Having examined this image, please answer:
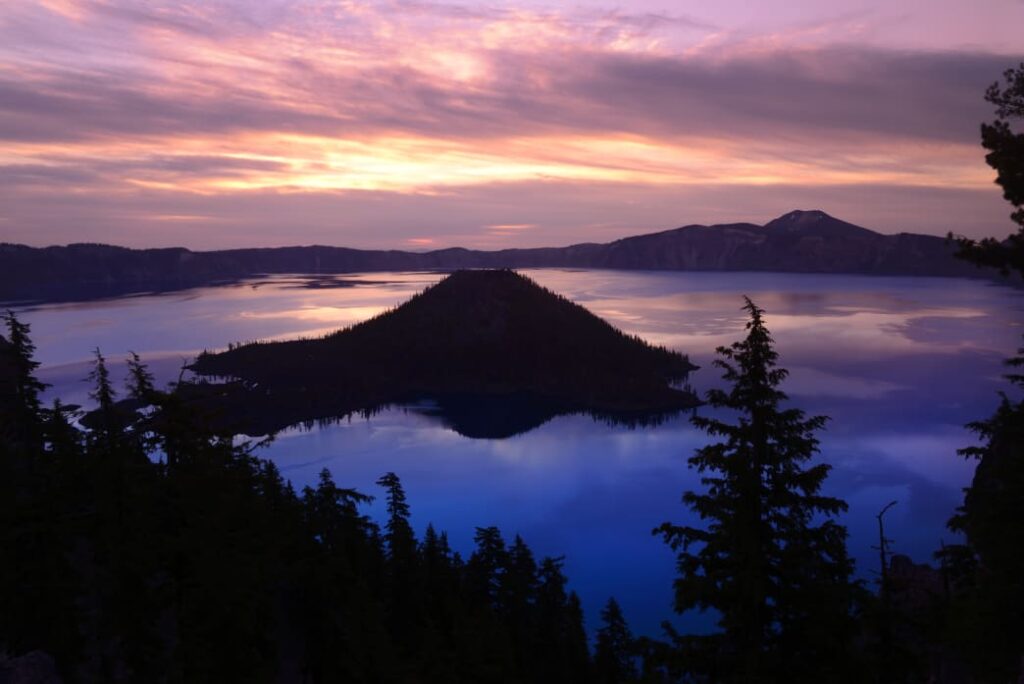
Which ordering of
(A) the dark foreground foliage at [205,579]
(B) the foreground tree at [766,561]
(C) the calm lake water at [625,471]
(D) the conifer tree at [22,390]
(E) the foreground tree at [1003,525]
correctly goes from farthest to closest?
(C) the calm lake water at [625,471] → (D) the conifer tree at [22,390] → (A) the dark foreground foliage at [205,579] → (E) the foreground tree at [1003,525] → (B) the foreground tree at [766,561]

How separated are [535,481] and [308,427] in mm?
70309

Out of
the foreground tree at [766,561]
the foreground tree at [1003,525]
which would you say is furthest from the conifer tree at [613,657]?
the foreground tree at [766,561]

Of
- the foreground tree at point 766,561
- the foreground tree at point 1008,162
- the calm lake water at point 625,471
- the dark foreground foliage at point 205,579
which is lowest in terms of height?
the calm lake water at point 625,471

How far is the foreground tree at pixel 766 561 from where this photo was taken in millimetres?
14531

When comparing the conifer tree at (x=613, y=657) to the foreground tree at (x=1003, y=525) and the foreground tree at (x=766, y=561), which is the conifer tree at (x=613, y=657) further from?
the foreground tree at (x=766, y=561)

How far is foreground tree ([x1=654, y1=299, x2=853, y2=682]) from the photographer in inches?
572

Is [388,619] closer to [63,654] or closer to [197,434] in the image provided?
[63,654]

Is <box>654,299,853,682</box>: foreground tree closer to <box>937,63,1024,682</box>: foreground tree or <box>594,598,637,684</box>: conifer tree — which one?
<box>937,63,1024,682</box>: foreground tree

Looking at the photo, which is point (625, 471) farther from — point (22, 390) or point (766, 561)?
point (766, 561)

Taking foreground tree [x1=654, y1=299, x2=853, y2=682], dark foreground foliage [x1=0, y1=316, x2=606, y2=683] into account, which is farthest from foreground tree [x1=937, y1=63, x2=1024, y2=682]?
dark foreground foliage [x1=0, y1=316, x2=606, y2=683]

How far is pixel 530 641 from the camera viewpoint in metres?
47.4

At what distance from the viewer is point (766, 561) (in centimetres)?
1484

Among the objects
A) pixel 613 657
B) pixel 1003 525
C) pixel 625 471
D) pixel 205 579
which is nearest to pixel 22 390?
pixel 205 579

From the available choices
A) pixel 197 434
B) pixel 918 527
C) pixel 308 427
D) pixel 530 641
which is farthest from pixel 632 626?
pixel 308 427
